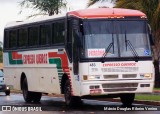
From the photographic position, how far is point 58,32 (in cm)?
2419

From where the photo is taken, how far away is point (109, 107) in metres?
23.5

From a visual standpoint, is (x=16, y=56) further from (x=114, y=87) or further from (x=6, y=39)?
(x=114, y=87)

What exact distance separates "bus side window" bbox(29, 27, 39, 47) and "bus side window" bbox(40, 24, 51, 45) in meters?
0.60

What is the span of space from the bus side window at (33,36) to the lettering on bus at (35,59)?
18.9 inches

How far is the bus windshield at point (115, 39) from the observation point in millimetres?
21891

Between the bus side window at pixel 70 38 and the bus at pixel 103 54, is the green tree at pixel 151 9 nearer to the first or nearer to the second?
the bus at pixel 103 54

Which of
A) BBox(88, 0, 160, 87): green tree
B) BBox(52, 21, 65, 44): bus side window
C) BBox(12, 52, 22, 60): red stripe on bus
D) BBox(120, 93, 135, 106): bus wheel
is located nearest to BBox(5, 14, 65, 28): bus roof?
BBox(52, 21, 65, 44): bus side window

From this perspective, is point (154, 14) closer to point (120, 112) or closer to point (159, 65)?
point (159, 65)

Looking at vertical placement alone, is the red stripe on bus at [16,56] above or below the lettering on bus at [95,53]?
below

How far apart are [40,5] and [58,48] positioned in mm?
28065

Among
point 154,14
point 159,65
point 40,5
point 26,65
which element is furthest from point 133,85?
point 40,5

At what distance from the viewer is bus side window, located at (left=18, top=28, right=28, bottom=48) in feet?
92.0

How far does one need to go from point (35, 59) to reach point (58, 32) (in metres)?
2.97

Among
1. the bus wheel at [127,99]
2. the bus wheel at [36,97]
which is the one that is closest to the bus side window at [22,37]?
the bus wheel at [36,97]
